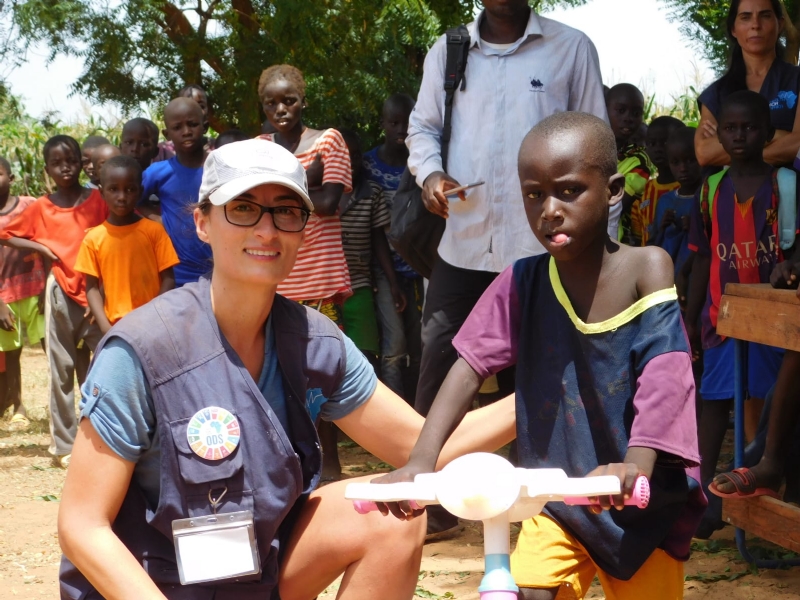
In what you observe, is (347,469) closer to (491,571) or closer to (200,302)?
(200,302)

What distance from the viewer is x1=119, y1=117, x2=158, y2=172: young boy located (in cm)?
731

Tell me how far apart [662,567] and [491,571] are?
0.90 metres

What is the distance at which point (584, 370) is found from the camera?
248cm

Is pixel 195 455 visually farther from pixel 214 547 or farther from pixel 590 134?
pixel 590 134

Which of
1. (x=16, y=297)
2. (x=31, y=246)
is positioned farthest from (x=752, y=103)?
(x=16, y=297)

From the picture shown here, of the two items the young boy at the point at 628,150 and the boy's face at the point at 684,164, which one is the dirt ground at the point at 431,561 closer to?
the boy's face at the point at 684,164

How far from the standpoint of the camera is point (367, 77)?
7.03m

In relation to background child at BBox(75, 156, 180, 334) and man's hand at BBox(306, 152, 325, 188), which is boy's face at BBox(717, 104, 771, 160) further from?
background child at BBox(75, 156, 180, 334)

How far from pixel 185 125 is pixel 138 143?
1024mm

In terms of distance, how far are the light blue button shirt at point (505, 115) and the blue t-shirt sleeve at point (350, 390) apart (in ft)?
4.54

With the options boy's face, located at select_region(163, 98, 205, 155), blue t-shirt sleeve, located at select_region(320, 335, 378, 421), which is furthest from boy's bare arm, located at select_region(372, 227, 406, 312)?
blue t-shirt sleeve, located at select_region(320, 335, 378, 421)

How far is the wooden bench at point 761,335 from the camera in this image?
3.72 metres

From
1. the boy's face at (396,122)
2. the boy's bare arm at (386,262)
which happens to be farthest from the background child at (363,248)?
Result: the boy's face at (396,122)

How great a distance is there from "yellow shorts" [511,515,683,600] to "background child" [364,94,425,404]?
392cm
